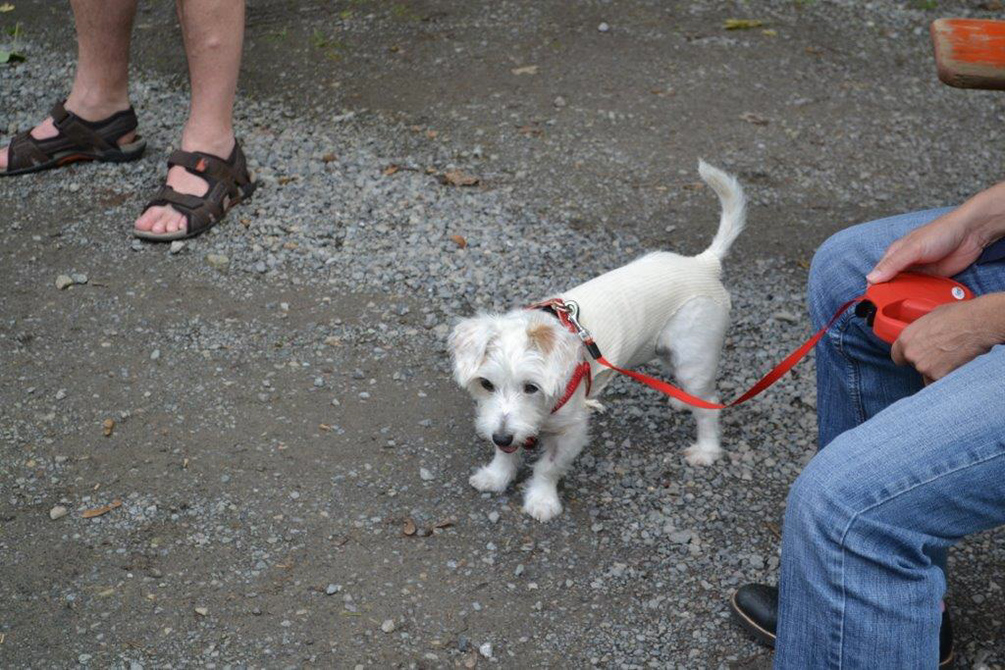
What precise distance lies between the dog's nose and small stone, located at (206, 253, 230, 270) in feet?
6.22

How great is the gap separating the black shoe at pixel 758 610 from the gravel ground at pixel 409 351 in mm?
72

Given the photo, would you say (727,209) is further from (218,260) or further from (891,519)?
(218,260)

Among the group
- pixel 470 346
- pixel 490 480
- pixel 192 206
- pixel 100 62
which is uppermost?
pixel 470 346

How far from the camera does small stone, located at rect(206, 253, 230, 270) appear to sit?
4469 mm

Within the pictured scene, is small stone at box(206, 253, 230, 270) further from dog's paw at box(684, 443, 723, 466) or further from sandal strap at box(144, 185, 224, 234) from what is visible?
dog's paw at box(684, 443, 723, 466)

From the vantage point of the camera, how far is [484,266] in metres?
4.48

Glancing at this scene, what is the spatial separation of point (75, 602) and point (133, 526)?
1.09 feet

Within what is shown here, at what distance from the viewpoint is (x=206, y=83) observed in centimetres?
468

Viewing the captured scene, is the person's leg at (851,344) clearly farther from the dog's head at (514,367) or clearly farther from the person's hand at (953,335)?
the dog's head at (514,367)

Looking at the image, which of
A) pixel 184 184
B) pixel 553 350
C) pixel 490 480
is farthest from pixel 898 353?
pixel 184 184

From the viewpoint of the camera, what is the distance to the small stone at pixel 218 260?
4469 mm

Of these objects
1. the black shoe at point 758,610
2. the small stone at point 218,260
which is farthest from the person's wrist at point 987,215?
the small stone at point 218,260

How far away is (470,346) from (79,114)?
2984 millimetres

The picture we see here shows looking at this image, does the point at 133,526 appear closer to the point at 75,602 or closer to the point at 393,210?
the point at 75,602
